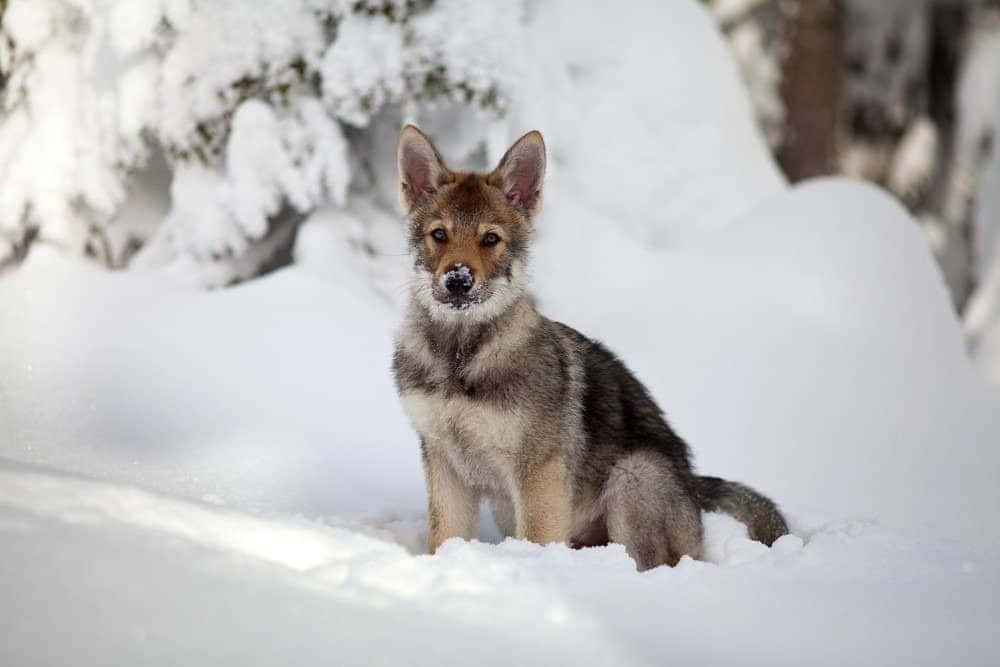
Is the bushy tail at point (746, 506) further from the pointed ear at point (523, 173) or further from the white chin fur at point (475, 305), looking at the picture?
the pointed ear at point (523, 173)

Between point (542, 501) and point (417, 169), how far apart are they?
5.40 ft

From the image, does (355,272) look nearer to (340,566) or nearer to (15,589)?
(340,566)

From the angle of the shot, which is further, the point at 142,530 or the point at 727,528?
the point at 727,528

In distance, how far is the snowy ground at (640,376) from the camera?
2.69 metres

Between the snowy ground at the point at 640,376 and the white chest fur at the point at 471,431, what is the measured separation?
41 cm

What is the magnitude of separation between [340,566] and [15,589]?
3.02 feet

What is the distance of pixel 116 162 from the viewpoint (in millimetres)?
7484

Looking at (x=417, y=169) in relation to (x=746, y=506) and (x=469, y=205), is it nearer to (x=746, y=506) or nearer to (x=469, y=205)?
(x=469, y=205)

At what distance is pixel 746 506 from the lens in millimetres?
4617

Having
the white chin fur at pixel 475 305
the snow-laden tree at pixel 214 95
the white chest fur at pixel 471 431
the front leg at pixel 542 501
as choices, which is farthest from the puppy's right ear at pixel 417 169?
the snow-laden tree at pixel 214 95

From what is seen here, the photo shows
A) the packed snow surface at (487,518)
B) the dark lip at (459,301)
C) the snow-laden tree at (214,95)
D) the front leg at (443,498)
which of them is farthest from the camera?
the snow-laden tree at (214,95)

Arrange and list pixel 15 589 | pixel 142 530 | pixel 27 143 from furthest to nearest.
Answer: pixel 27 143, pixel 142 530, pixel 15 589

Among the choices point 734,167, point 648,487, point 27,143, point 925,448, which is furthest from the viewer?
point 734,167

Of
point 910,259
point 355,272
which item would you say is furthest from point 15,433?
point 910,259
